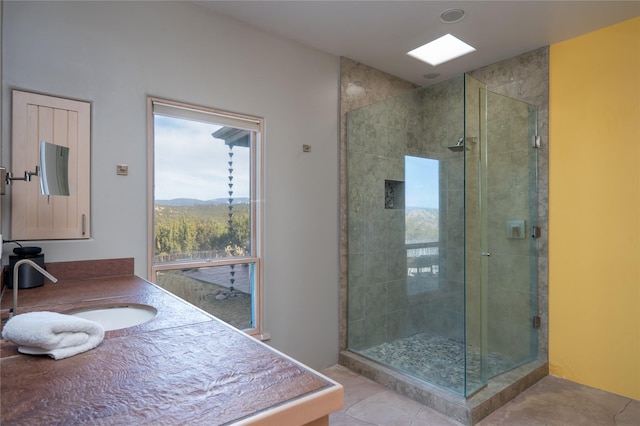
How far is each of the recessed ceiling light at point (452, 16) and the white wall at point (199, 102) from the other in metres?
0.97

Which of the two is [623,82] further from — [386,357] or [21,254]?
[21,254]

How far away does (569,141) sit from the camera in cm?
275

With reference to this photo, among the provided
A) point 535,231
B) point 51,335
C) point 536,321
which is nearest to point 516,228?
point 535,231

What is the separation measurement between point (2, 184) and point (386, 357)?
8.87 ft

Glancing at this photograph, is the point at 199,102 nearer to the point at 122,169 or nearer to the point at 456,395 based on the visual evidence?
the point at 122,169

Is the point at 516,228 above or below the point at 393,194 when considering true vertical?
below

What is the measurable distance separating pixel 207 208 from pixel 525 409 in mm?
2548

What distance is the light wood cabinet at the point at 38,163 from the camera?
5.77 ft

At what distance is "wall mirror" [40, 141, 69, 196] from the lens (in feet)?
5.16

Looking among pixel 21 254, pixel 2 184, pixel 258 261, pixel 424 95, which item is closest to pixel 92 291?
pixel 21 254

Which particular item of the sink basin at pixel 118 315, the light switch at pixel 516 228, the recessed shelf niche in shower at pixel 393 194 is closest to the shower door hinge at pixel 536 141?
the light switch at pixel 516 228

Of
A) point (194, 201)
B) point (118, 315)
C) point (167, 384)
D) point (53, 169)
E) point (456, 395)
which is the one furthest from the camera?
point (194, 201)

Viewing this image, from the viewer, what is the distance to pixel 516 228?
9.55ft

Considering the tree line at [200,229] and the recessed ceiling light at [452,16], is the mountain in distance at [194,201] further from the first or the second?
the recessed ceiling light at [452,16]
